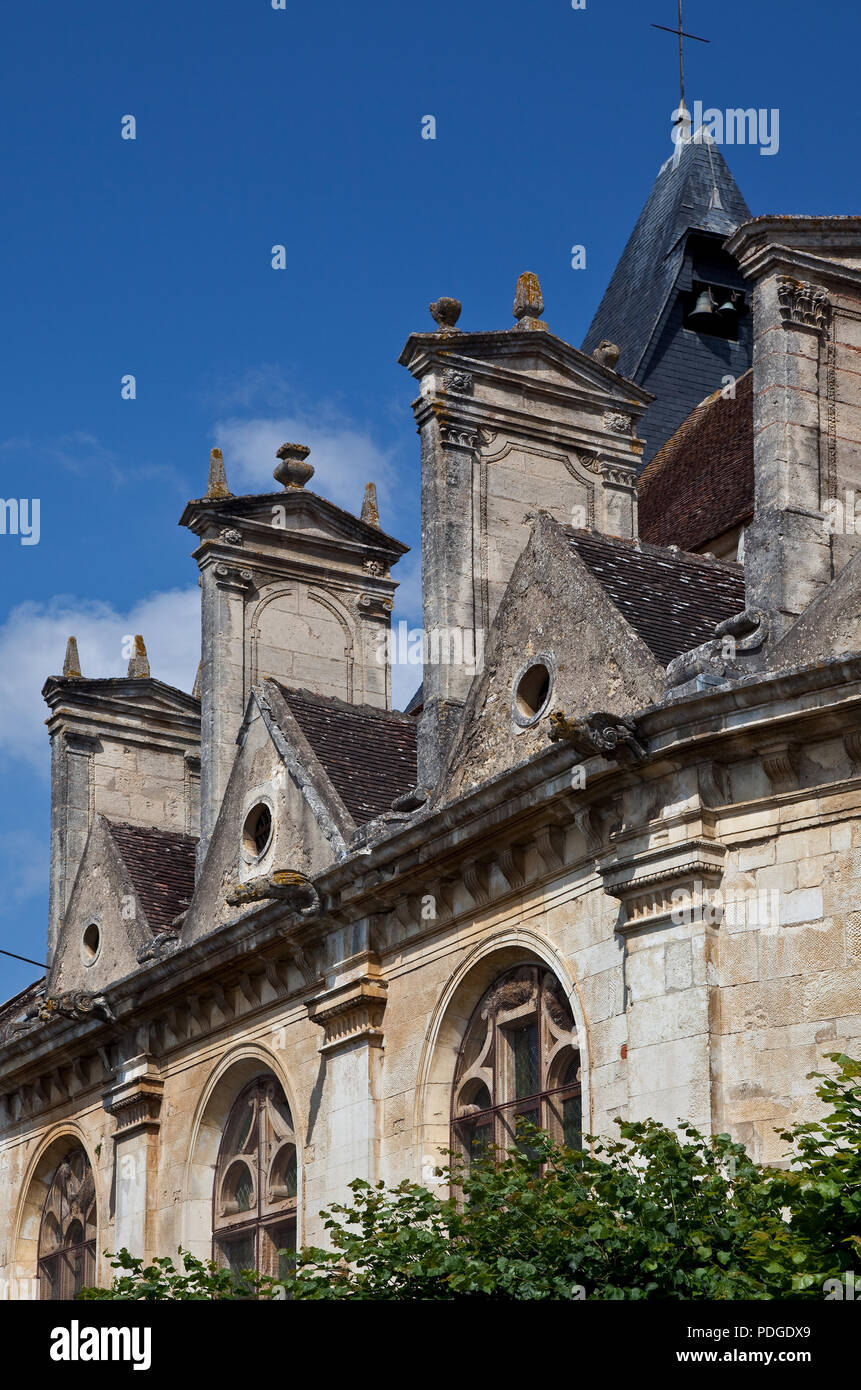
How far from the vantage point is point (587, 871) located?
52.3 feet

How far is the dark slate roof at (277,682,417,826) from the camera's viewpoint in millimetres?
19766

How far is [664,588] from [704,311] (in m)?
15.9

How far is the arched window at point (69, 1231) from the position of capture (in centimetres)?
2284

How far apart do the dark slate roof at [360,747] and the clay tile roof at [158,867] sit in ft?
9.35

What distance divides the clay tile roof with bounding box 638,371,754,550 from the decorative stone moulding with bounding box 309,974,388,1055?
6.07 m

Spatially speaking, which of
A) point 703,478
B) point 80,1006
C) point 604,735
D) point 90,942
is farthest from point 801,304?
point 90,942

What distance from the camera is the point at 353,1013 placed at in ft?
59.6

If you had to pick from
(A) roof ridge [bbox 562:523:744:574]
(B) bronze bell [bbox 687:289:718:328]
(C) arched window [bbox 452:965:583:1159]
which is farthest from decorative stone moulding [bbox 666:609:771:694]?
(B) bronze bell [bbox 687:289:718:328]

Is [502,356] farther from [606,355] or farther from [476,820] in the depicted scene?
[476,820]

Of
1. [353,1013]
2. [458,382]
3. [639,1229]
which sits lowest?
[639,1229]

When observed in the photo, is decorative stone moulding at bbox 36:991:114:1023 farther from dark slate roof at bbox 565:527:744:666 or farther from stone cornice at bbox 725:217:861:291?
stone cornice at bbox 725:217:861:291

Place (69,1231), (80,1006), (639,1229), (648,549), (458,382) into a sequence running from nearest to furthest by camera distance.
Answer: (639,1229)
(648,549)
(458,382)
(80,1006)
(69,1231)
